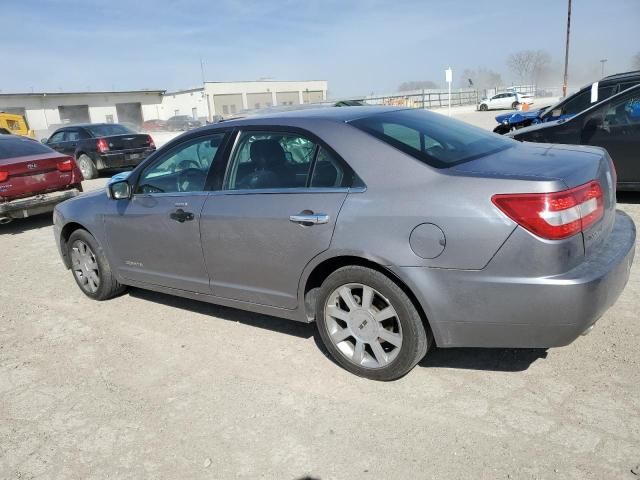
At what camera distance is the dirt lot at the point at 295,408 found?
2560mm

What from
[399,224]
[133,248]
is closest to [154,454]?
[399,224]

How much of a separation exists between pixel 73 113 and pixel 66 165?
55.9m

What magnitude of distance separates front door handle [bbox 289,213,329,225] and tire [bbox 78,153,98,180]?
1273 centimetres

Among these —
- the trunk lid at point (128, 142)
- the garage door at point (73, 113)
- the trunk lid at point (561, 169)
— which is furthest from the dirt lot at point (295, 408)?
the garage door at point (73, 113)

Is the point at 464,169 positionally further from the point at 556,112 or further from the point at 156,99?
the point at 156,99

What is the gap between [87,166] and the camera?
573 inches

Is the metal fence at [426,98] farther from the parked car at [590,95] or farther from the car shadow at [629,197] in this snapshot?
the car shadow at [629,197]

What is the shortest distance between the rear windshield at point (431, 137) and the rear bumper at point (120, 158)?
12138mm

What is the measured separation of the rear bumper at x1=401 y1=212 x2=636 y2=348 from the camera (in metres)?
2.60

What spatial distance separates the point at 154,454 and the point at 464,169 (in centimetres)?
223

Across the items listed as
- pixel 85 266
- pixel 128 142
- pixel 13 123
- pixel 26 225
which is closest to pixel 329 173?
pixel 85 266

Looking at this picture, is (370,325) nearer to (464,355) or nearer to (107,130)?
(464,355)

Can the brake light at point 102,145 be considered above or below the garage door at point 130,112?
below

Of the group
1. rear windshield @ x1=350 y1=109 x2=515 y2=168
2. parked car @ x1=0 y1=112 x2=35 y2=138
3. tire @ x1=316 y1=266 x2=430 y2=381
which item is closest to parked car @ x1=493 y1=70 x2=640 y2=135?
rear windshield @ x1=350 y1=109 x2=515 y2=168
